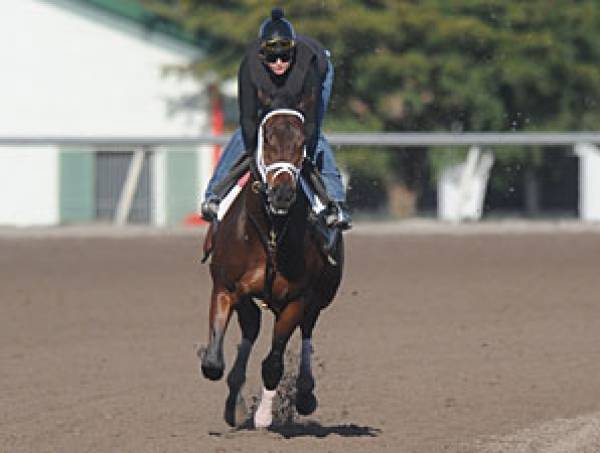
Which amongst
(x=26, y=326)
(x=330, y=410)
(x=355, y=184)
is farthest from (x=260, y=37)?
(x=355, y=184)

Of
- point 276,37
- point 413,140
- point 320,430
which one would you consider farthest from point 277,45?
point 413,140

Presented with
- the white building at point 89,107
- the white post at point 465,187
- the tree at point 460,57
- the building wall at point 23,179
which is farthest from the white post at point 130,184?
the tree at point 460,57

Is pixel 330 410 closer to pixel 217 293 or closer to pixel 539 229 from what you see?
pixel 217 293

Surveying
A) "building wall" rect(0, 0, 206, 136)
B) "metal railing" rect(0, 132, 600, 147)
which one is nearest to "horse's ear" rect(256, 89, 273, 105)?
"metal railing" rect(0, 132, 600, 147)

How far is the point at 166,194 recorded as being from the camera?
20578 mm

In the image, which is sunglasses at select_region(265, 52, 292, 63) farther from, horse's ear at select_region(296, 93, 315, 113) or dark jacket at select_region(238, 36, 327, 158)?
horse's ear at select_region(296, 93, 315, 113)

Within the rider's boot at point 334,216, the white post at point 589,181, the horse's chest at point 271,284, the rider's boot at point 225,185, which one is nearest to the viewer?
the horse's chest at point 271,284

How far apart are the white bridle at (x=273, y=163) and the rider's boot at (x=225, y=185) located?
54cm

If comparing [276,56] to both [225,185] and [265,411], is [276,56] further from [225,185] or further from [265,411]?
[265,411]

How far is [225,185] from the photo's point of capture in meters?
9.39

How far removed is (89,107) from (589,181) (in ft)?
33.9

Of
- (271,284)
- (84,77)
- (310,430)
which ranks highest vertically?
(84,77)

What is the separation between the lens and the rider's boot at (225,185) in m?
9.38

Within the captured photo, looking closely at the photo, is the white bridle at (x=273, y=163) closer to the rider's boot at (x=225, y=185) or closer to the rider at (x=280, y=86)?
the rider at (x=280, y=86)
